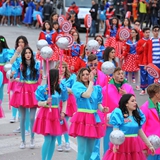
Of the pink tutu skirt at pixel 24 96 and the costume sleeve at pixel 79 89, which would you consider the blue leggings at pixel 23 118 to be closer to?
the pink tutu skirt at pixel 24 96

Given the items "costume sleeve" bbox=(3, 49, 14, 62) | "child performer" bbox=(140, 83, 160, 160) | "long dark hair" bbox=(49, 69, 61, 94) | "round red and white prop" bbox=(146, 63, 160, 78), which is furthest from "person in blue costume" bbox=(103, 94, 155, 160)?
"costume sleeve" bbox=(3, 49, 14, 62)

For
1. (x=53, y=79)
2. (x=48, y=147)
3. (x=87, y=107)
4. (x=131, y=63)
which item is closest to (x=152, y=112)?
(x=87, y=107)

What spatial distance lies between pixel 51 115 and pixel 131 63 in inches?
271

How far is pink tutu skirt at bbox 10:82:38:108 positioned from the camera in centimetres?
909

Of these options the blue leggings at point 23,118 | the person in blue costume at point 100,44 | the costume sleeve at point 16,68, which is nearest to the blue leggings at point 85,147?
the blue leggings at point 23,118

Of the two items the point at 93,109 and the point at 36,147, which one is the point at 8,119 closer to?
the point at 36,147

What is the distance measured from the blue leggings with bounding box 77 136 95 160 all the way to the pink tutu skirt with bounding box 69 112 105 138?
0.36 feet

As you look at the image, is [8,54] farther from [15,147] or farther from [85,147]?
[85,147]

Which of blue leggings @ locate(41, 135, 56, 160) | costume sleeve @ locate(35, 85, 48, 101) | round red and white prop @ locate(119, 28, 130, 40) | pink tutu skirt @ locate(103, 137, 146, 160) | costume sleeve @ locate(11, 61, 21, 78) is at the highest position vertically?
round red and white prop @ locate(119, 28, 130, 40)

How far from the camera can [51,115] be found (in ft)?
26.4

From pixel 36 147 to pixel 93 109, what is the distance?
1978 millimetres

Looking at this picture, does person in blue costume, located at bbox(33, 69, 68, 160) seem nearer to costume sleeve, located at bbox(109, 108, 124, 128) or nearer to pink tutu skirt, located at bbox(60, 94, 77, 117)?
pink tutu skirt, located at bbox(60, 94, 77, 117)

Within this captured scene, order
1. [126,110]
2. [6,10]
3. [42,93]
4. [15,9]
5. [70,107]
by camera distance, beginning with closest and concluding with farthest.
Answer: [126,110], [42,93], [70,107], [6,10], [15,9]

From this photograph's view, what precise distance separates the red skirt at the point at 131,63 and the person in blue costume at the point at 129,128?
769 centimetres
